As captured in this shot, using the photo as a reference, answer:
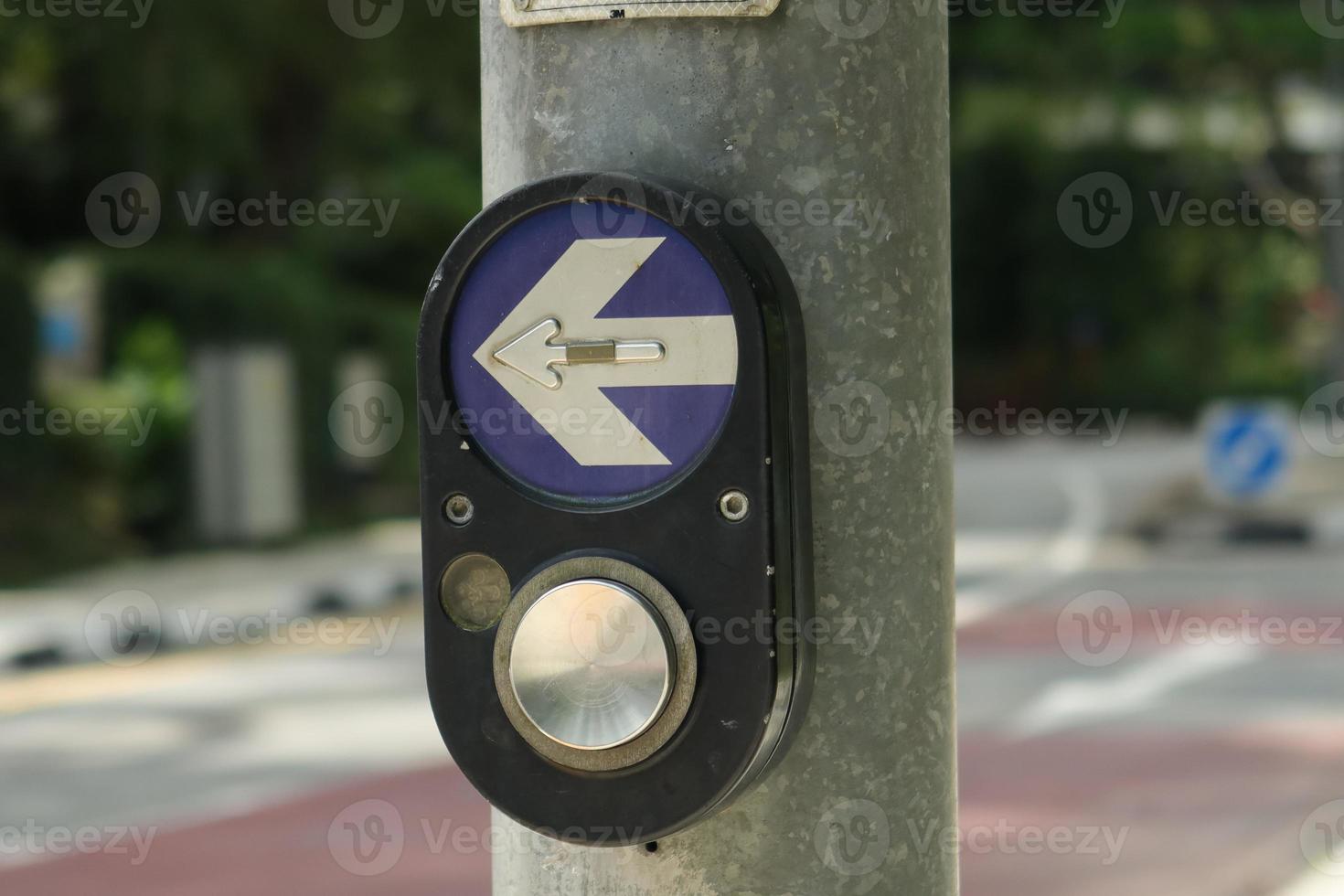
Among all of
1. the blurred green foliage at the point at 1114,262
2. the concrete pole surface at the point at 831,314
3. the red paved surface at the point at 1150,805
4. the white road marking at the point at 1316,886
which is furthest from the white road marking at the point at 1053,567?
the concrete pole surface at the point at 831,314

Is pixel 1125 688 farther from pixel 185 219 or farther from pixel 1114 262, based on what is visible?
pixel 1114 262

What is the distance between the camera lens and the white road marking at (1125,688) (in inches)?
354

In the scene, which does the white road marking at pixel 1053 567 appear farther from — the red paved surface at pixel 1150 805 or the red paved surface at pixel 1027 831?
the red paved surface at pixel 1027 831

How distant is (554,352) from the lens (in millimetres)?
1397

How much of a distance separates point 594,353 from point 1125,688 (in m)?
8.77

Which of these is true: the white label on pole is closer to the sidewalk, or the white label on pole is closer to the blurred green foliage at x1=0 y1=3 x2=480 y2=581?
the sidewalk

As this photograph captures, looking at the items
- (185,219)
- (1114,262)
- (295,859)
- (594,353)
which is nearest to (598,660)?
(594,353)

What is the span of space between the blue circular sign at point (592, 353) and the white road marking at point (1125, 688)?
24.6 feet

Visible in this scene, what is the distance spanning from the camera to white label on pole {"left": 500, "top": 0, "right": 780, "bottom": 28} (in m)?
1.40

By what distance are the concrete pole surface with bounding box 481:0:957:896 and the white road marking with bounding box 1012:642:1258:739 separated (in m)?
7.41

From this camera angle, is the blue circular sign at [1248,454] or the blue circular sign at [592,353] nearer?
the blue circular sign at [592,353]

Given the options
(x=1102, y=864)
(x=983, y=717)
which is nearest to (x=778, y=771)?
(x=1102, y=864)

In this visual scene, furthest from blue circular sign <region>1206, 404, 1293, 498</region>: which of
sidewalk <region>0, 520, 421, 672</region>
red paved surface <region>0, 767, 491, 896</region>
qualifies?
red paved surface <region>0, 767, 491, 896</region>

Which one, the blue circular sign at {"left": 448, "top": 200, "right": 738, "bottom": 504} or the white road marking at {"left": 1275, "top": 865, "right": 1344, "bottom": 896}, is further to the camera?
the white road marking at {"left": 1275, "top": 865, "right": 1344, "bottom": 896}
